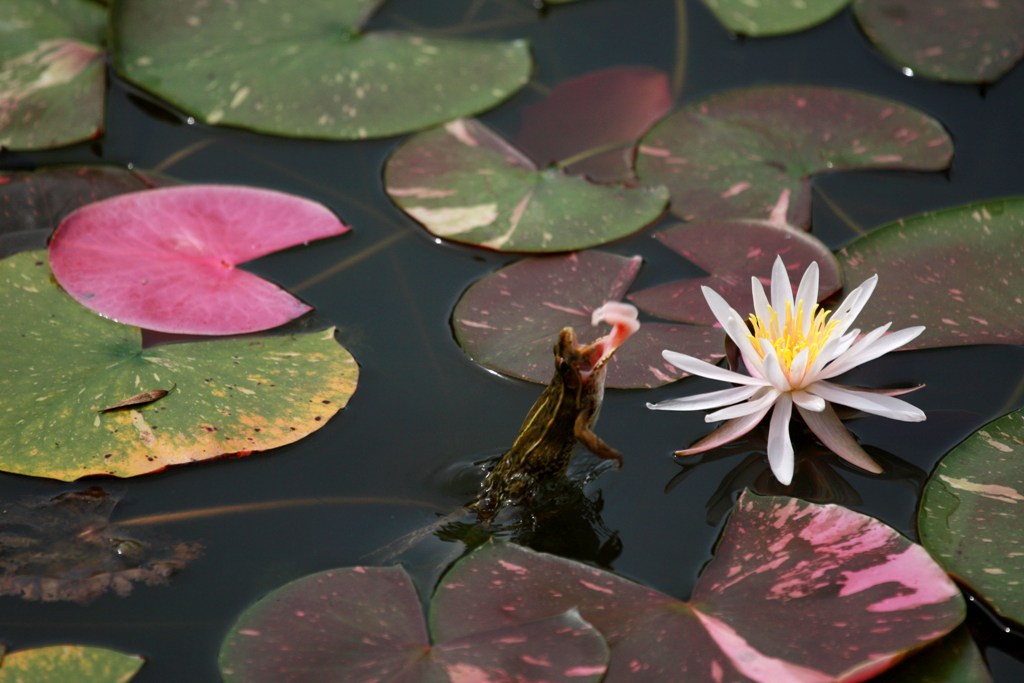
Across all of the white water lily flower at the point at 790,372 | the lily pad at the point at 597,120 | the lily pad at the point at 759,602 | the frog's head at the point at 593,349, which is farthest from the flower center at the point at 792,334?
the lily pad at the point at 597,120

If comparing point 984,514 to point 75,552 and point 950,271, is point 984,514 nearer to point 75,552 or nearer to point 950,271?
point 950,271

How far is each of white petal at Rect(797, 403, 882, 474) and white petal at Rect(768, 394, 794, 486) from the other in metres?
0.04

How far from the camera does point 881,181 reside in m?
2.82

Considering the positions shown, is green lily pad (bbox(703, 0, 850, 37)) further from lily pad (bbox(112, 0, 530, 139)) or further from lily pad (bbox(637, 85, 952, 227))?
lily pad (bbox(112, 0, 530, 139))

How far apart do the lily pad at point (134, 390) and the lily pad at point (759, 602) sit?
0.61m

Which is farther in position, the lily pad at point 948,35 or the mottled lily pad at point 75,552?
the lily pad at point 948,35

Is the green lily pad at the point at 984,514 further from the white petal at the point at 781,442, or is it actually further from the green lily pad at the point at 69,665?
the green lily pad at the point at 69,665

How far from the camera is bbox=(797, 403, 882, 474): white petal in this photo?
2057 mm

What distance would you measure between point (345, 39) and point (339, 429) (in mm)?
1519

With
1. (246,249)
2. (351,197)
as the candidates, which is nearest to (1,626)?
(246,249)

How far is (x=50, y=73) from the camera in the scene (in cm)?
310

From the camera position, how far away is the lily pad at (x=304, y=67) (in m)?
3.01

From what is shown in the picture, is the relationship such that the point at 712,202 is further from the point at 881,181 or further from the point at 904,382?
the point at 904,382

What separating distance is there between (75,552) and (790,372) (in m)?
1.51
